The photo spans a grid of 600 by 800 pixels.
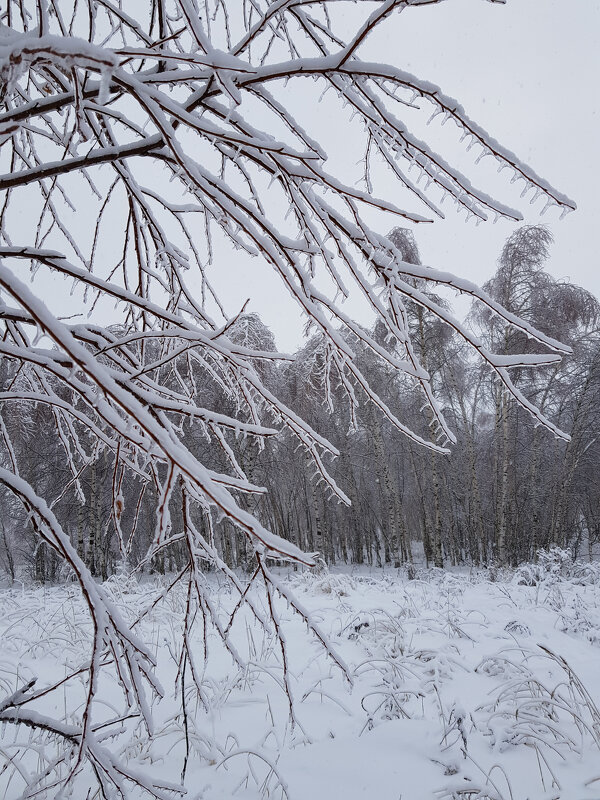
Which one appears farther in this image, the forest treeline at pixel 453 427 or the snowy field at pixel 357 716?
the forest treeline at pixel 453 427

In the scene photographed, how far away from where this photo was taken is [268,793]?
1875mm

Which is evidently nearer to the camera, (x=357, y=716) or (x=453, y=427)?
(x=357, y=716)

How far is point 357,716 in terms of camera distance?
2549 millimetres

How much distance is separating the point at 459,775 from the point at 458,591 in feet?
14.4

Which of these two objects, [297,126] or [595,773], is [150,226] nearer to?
[297,126]

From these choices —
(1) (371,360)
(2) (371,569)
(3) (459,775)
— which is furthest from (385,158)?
(2) (371,569)

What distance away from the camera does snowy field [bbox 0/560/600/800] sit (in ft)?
6.39

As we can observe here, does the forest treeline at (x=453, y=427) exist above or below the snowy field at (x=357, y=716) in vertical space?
above

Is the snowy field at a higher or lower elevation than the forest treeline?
lower

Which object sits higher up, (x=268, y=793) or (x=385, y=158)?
(x=385, y=158)

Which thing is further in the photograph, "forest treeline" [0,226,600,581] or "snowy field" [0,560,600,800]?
"forest treeline" [0,226,600,581]

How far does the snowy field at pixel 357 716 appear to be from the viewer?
1.95 m

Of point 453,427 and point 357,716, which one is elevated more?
point 453,427

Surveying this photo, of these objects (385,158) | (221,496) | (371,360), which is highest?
(371,360)
